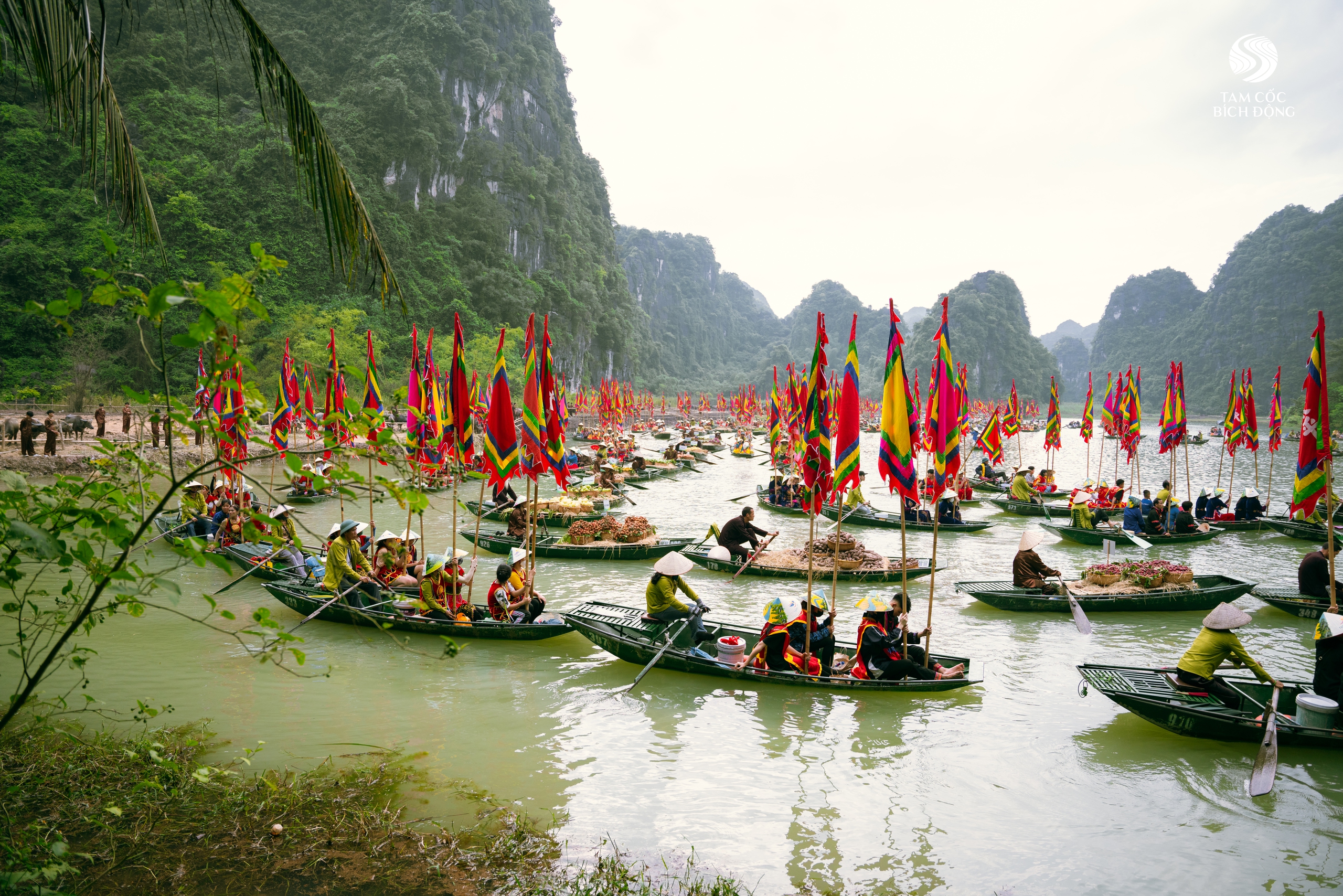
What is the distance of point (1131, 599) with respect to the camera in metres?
11.6

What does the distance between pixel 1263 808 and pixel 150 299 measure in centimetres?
895

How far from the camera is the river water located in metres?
5.65

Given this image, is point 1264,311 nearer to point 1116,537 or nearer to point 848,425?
point 1116,537

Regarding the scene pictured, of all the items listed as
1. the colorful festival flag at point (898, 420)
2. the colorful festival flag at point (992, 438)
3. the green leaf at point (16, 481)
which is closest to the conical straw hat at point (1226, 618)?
the colorful festival flag at point (898, 420)

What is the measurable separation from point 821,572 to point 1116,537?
8371 millimetres

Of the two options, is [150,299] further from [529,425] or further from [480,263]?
[480,263]

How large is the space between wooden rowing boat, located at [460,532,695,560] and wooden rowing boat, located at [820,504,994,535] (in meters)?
5.64

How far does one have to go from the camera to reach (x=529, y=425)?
10.4 meters

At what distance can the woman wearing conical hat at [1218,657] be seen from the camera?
6.83 meters

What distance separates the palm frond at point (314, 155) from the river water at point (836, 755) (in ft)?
15.7

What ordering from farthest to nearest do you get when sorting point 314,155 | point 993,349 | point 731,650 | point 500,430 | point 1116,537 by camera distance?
point 993,349, point 1116,537, point 500,430, point 731,650, point 314,155

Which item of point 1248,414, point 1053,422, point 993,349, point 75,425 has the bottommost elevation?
point 75,425

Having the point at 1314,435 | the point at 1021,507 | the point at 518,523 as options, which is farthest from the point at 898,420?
the point at 1021,507

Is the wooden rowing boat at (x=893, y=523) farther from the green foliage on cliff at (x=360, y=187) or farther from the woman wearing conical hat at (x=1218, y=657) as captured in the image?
the green foliage on cliff at (x=360, y=187)
